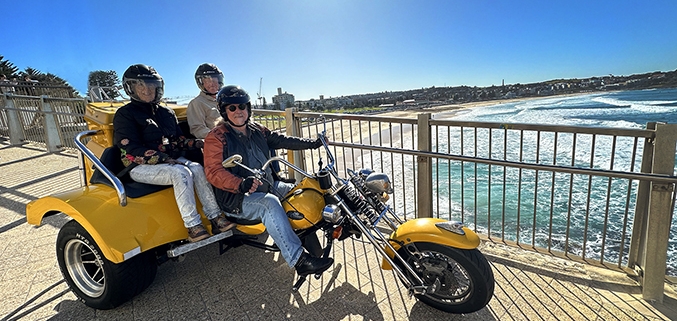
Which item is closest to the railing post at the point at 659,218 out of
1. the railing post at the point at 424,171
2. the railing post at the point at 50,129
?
the railing post at the point at 424,171

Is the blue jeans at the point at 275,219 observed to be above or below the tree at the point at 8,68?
below

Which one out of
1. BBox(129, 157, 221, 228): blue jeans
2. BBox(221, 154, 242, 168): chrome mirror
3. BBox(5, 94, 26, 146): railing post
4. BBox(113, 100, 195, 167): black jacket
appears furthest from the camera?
BBox(5, 94, 26, 146): railing post

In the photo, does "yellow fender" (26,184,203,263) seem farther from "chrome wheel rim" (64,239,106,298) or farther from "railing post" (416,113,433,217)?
"railing post" (416,113,433,217)

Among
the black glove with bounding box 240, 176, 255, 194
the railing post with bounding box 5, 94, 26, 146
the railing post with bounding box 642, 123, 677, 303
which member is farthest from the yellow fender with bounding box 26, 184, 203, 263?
the railing post with bounding box 5, 94, 26, 146

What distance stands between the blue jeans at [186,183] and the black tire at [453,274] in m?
1.48

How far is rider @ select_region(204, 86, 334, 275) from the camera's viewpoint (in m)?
2.39

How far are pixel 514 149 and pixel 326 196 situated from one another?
38.8ft

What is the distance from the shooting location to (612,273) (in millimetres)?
2783

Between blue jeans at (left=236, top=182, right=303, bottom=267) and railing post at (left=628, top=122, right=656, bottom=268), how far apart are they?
8.10 feet

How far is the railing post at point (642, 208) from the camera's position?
2.47 meters

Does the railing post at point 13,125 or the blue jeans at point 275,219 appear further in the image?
the railing post at point 13,125

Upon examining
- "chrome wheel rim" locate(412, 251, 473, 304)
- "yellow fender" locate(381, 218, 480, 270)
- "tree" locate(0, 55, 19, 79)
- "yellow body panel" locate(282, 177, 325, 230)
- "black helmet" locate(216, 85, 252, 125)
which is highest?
"tree" locate(0, 55, 19, 79)

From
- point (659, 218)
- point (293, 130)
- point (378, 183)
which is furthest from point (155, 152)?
point (659, 218)

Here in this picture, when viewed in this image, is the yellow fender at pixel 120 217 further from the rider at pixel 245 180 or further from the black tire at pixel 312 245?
the black tire at pixel 312 245
